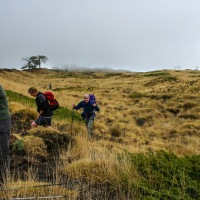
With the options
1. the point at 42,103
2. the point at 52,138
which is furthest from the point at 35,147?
the point at 42,103

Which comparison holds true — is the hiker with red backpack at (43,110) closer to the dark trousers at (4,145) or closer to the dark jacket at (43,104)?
the dark jacket at (43,104)

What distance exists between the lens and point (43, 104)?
8.82 m

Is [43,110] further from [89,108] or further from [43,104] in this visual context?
[89,108]

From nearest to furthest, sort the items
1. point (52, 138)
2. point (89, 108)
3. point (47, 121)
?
point (52, 138) → point (47, 121) → point (89, 108)

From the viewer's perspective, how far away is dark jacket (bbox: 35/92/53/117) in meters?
8.57

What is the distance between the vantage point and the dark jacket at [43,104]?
857 cm

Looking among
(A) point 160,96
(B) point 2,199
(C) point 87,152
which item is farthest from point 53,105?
→ (A) point 160,96

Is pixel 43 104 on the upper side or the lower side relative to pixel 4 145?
upper

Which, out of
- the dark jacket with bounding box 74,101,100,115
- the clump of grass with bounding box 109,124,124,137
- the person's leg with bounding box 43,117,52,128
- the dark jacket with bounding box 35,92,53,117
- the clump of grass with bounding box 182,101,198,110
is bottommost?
the clump of grass with bounding box 109,124,124,137

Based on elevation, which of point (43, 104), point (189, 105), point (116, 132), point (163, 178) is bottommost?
point (116, 132)

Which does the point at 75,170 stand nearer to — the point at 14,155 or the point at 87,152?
the point at 87,152

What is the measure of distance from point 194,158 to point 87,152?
7.17ft

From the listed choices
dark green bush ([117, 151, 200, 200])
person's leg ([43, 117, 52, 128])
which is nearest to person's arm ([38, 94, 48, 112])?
person's leg ([43, 117, 52, 128])

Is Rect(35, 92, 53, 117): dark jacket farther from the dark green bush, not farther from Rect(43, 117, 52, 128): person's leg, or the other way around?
the dark green bush
